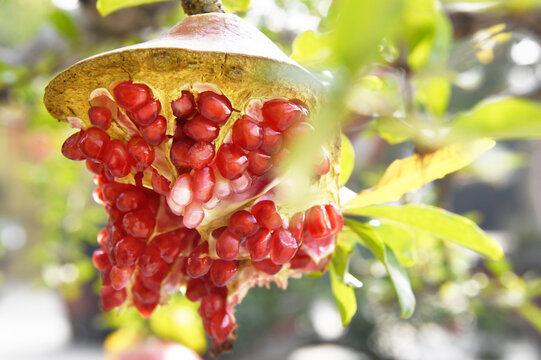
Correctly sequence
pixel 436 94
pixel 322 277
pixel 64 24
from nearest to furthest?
pixel 436 94 < pixel 64 24 < pixel 322 277

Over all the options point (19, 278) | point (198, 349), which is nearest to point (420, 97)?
point (198, 349)

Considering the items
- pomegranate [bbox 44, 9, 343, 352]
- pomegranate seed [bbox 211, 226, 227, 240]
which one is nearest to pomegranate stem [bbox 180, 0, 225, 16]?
pomegranate [bbox 44, 9, 343, 352]

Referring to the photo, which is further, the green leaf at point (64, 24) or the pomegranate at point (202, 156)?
the green leaf at point (64, 24)

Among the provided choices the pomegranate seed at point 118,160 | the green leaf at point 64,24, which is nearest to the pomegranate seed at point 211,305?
the pomegranate seed at point 118,160

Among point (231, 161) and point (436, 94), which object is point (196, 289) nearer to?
point (231, 161)

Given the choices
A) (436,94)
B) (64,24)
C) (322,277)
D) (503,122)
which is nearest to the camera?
(503,122)

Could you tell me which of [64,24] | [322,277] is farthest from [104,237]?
[322,277]

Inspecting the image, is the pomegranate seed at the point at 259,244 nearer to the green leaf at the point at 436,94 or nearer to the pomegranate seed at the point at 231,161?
the pomegranate seed at the point at 231,161
